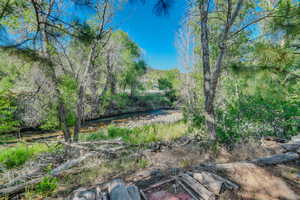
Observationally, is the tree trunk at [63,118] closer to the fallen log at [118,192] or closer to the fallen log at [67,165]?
the fallen log at [67,165]

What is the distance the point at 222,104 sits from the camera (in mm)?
5133

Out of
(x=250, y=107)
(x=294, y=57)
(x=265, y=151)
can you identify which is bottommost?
(x=265, y=151)

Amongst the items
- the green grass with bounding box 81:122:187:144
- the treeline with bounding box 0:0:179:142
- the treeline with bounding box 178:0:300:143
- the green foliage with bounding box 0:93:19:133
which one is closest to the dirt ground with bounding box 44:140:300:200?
the treeline with bounding box 178:0:300:143

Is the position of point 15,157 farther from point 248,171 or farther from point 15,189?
point 248,171

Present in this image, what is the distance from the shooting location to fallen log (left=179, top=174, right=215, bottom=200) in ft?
5.91

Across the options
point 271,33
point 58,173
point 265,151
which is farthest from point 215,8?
point 58,173

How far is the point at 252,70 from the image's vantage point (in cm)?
311

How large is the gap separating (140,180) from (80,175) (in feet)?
4.51

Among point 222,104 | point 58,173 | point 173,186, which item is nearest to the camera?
point 173,186

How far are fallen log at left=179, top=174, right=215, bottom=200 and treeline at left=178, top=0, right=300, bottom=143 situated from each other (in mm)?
1832

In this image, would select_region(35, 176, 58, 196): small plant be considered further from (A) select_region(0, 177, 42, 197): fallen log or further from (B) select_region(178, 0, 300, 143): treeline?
(B) select_region(178, 0, 300, 143): treeline

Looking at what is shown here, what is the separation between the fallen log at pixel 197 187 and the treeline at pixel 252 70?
1.83 metres

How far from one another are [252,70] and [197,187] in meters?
2.83

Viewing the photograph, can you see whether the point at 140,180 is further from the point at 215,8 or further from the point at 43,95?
the point at 215,8
